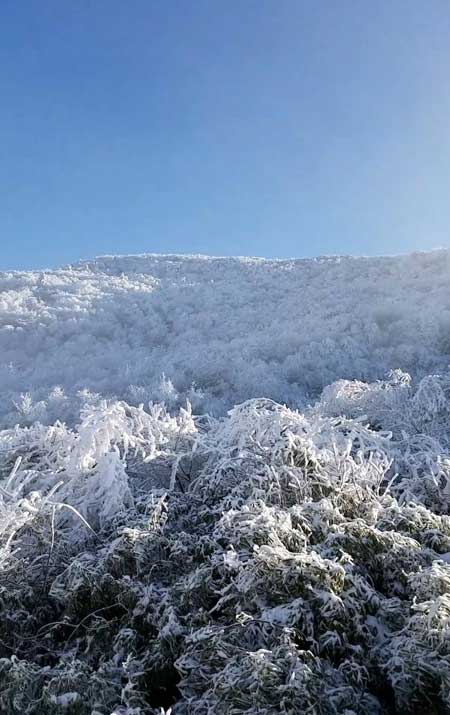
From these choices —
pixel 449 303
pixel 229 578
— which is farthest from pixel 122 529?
pixel 449 303

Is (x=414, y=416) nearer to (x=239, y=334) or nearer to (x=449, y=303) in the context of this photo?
(x=449, y=303)

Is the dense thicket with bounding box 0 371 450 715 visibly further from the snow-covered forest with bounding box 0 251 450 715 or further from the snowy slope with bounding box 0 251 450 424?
the snowy slope with bounding box 0 251 450 424

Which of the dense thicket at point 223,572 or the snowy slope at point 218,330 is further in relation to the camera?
the snowy slope at point 218,330

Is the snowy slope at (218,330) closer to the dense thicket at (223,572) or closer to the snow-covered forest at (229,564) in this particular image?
the snow-covered forest at (229,564)

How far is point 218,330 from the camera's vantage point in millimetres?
24828

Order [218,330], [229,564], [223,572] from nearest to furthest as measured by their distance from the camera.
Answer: [229,564] < [223,572] < [218,330]

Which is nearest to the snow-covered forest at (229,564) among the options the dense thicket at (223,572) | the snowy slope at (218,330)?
the dense thicket at (223,572)

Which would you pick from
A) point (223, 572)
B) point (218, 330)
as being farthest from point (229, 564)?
point (218, 330)

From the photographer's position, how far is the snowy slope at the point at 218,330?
1736 cm

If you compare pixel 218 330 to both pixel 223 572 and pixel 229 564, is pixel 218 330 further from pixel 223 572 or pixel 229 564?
pixel 229 564

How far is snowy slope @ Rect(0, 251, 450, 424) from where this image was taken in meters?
17.4

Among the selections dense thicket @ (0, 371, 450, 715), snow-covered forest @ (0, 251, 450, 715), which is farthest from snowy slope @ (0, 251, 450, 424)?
dense thicket @ (0, 371, 450, 715)

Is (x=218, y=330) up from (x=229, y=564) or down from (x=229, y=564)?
up

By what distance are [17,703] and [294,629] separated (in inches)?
61.1
